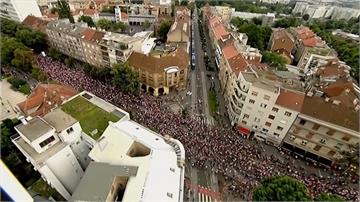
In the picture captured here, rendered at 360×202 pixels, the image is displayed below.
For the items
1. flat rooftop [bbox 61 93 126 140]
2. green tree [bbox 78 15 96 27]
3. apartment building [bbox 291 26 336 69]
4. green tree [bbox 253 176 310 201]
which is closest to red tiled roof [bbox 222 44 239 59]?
apartment building [bbox 291 26 336 69]

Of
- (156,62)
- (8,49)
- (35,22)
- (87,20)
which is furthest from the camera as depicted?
(87,20)

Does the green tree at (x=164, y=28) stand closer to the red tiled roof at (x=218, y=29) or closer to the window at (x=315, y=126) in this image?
the red tiled roof at (x=218, y=29)

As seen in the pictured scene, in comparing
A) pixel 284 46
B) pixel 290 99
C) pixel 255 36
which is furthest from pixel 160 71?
pixel 284 46

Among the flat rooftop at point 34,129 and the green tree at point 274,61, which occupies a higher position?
the flat rooftop at point 34,129

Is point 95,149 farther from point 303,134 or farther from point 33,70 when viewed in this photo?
point 33,70

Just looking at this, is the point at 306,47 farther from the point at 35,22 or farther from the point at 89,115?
the point at 35,22

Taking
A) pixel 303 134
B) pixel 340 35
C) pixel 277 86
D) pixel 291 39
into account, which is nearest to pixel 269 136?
pixel 303 134

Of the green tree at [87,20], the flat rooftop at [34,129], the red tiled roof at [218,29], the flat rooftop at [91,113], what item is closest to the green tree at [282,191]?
the flat rooftop at [91,113]
